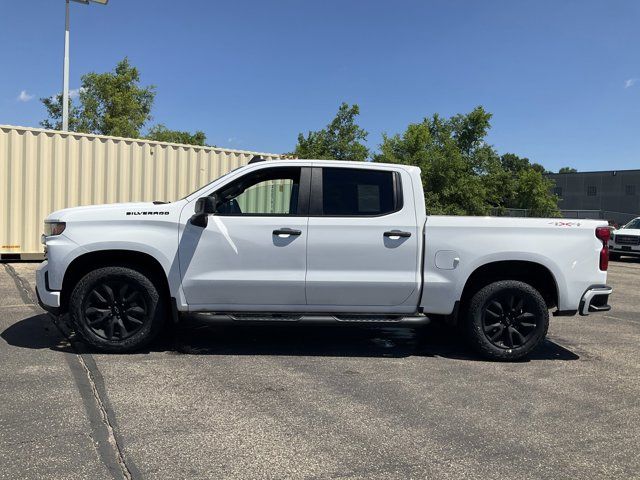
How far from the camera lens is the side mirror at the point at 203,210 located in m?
5.03

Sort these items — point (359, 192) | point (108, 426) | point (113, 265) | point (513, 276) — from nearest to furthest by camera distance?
point (108, 426)
point (113, 265)
point (359, 192)
point (513, 276)

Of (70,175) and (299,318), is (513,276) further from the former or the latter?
(70,175)

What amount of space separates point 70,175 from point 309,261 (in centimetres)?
871

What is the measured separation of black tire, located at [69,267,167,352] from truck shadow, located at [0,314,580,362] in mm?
298

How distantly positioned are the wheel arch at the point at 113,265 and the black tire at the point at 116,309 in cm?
10

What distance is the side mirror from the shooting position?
5027 millimetres

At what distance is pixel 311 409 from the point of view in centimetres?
408

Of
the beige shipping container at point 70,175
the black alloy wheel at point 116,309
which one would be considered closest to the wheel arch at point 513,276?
the black alloy wheel at point 116,309

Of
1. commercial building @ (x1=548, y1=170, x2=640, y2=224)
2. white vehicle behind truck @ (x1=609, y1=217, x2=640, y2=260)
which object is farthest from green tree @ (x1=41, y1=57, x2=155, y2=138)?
commercial building @ (x1=548, y1=170, x2=640, y2=224)

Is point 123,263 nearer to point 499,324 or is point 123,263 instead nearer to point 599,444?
point 499,324

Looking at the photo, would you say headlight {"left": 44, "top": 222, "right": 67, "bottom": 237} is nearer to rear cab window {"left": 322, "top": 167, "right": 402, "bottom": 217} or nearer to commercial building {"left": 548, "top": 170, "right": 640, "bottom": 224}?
rear cab window {"left": 322, "top": 167, "right": 402, "bottom": 217}

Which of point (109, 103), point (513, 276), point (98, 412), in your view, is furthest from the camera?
point (109, 103)

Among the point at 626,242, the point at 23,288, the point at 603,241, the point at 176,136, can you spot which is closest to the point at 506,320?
the point at 603,241

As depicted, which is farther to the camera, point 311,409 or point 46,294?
point 46,294
